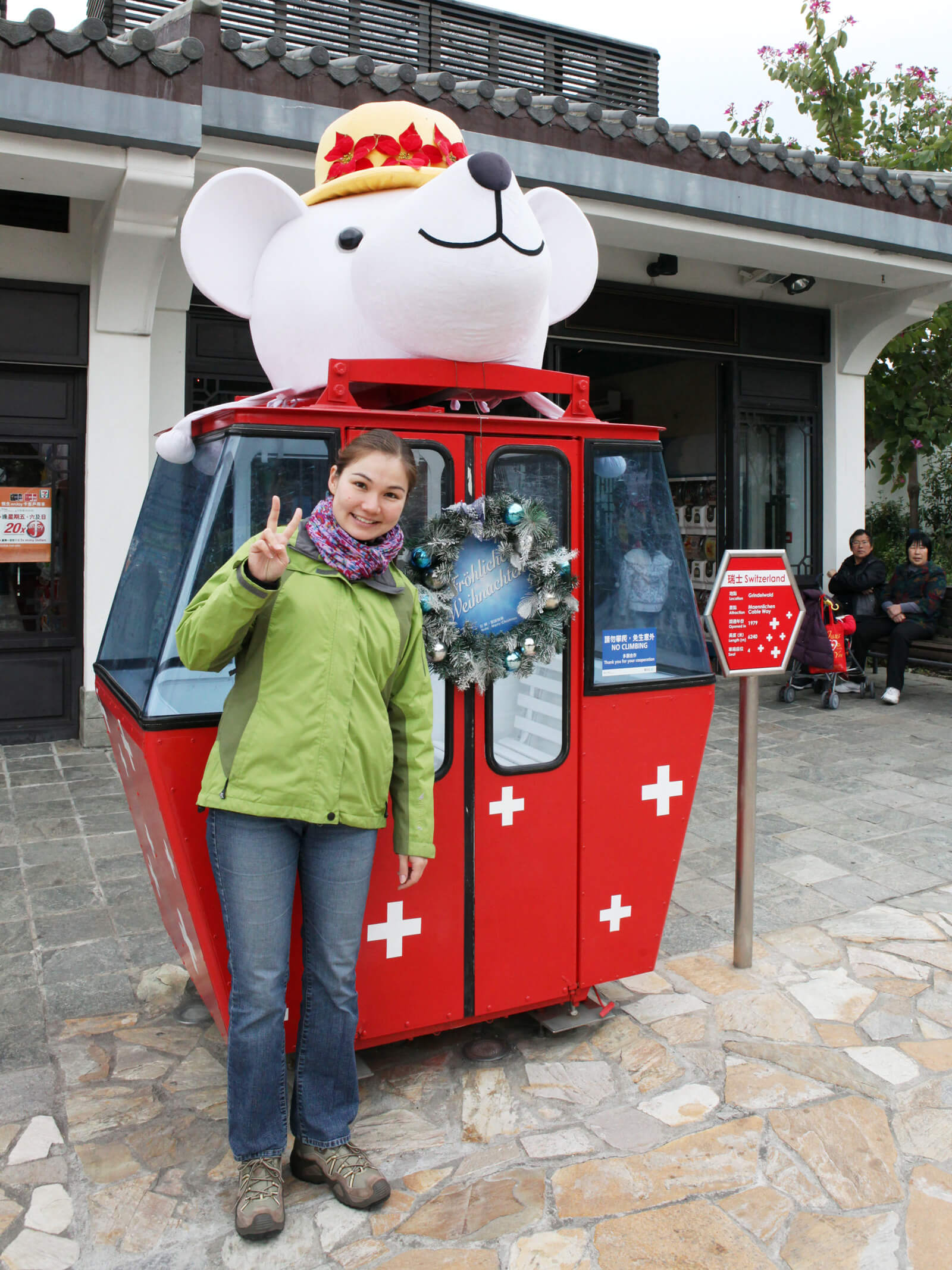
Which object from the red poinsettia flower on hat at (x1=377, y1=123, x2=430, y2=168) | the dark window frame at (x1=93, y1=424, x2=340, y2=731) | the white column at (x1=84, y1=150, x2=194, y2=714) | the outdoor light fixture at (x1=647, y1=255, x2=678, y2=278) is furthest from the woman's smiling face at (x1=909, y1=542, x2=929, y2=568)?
the dark window frame at (x1=93, y1=424, x2=340, y2=731)

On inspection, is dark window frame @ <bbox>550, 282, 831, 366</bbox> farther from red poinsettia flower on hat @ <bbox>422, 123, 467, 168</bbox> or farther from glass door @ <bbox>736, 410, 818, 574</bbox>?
red poinsettia flower on hat @ <bbox>422, 123, 467, 168</bbox>

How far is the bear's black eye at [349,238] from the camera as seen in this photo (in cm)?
287

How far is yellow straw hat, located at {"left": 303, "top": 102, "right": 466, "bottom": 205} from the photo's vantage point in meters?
2.96

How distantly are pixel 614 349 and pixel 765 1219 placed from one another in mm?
7464

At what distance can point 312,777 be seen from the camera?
2.21 metres

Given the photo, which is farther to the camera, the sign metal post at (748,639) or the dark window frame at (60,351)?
the dark window frame at (60,351)

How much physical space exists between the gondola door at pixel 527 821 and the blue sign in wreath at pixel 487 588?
175mm

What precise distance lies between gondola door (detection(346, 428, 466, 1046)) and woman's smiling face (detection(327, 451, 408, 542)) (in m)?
0.39

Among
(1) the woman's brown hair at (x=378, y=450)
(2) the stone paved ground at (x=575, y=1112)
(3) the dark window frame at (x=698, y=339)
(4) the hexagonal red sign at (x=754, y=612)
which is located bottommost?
(2) the stone paved ground at (x=575, y=1112)

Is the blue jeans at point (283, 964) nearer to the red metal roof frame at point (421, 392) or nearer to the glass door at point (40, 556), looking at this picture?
the red metal roof frame at point (421, 392)

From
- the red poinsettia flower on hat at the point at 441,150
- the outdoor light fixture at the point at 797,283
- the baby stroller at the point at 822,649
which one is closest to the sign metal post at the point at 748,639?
the red poinsettia flower on hat at the point at 441,150

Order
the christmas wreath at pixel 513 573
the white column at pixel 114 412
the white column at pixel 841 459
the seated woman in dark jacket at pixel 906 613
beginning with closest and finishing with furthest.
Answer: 1. the christmas wreath at pixel 513 573
2. the white column at pixel 114 412
3. the seated woman in dark jacket at pixel 906 613
4. the white column at pixel 841 459

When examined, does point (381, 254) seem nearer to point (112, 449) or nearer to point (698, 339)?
point (112, 449)

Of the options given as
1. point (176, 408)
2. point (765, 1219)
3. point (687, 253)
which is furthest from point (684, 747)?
point (687, 253)
